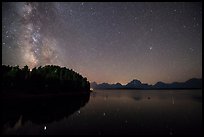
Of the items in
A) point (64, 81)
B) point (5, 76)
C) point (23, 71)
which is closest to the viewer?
point (5, 76)

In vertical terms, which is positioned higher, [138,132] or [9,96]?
[9,96]

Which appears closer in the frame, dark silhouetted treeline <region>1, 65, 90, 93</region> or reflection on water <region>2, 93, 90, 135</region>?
reflection on water <region>2, 93, 90, 135</region>

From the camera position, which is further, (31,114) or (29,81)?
(29,81)

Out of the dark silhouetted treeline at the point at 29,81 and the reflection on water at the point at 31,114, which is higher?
the dark silhouetted treeline at the point at 29,81

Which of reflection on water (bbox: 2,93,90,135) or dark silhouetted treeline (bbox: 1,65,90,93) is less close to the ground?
dark silhouetted treeline (bbox: 1,65,90,93)

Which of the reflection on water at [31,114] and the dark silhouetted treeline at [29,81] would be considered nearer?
the reflection on water at [31,114]

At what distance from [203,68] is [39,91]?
8937cm

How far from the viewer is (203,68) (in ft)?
44.1

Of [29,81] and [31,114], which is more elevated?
[29,81]

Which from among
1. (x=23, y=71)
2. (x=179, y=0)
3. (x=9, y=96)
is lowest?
(x=9, y=96)

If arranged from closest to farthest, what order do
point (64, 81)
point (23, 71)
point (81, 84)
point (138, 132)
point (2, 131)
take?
point (2, 131)
point (138, 132)
point (23, 71)
point (64, 81)
point (81, 84)

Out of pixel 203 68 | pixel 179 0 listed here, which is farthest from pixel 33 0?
pixel 203 68

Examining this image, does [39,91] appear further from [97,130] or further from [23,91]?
[97,130]

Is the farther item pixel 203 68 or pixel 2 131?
pixel 2 131
